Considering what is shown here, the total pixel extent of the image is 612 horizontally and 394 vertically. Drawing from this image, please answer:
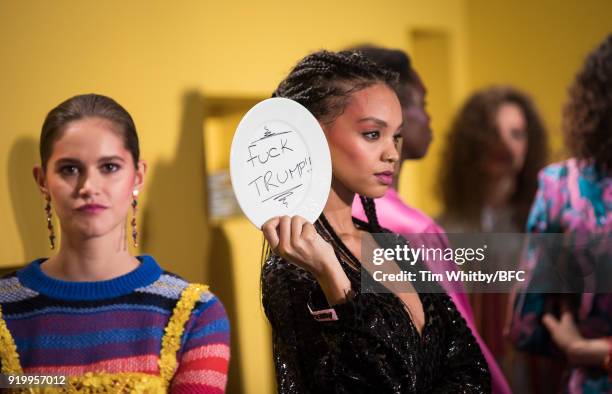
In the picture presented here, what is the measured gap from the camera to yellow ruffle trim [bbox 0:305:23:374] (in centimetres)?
124

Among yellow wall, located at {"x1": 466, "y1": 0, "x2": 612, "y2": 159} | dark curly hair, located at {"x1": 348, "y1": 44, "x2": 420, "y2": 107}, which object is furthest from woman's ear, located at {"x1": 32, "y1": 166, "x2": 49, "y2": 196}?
yellow wall, located at {"x1": 466, "y1": 0, "x2": 612, "y2": 159}

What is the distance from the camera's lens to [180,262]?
5.18 ft

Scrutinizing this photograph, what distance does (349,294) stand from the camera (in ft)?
4.04

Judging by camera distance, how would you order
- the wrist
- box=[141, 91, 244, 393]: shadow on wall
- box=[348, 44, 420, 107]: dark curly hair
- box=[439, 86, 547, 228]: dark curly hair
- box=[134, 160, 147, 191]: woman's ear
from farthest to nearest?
box=[439, 86, 547, 228]: dark curly hair → box=[348, 44, 420, 107]: dark curly hair → box=[141, 91, 244, 393]: shadow on wall → box=[134, 160, 147, 191]: woman's ear → the wrist

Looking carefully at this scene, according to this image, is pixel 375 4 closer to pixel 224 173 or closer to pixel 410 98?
pixel 410 98

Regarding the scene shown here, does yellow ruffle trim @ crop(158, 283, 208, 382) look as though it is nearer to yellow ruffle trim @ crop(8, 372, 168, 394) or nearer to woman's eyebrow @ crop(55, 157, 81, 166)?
yellow ruffle trim @ crop(8, 372, 168, 394)

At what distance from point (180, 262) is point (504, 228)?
1.60m

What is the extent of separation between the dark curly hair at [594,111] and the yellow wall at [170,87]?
24.3 inches

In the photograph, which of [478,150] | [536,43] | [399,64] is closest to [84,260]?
[399,64]

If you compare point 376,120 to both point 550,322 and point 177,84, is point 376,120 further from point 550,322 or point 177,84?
point 550,322

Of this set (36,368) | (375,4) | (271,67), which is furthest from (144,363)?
(375,4)

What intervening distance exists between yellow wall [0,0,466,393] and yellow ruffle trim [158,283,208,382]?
0.72 feet

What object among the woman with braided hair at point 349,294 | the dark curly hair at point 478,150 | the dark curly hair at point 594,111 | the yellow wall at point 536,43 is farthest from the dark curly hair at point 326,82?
the dark curly hair at point 478,150

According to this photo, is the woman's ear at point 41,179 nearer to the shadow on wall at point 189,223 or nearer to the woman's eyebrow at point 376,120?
the shadow on wall at point 189,223
